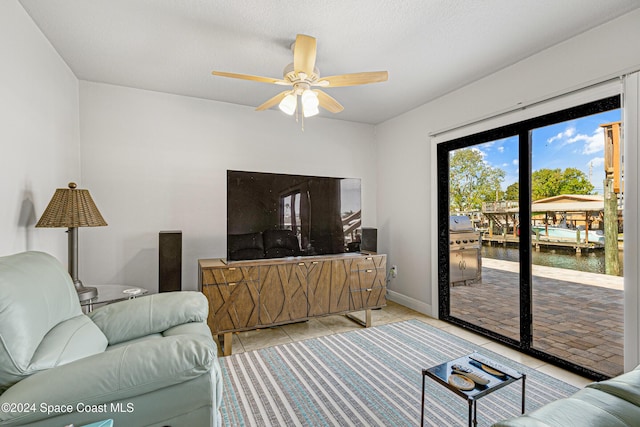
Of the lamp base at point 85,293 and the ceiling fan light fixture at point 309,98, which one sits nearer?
the lamp base at point 85,293

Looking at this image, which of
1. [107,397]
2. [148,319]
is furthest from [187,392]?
[148,319]

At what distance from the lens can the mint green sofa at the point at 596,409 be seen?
2.91ft

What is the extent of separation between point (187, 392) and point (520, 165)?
2.93m

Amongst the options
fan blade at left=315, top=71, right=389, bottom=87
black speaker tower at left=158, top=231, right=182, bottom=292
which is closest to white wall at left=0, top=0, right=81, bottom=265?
black speaker tower at left=158, top=231, right=182, bottom=292

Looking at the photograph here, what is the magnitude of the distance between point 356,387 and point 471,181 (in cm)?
233

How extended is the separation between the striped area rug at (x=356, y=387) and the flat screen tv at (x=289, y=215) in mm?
939

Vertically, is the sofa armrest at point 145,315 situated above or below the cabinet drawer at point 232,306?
above

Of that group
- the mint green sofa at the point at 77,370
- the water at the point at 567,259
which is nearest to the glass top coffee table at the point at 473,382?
the mint green sofa at the point at 77,370

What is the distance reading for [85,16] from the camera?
2039 millimetres

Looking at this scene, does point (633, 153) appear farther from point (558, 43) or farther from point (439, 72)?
point (439, 72)

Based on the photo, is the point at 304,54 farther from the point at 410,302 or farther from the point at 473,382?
the point at 410,302

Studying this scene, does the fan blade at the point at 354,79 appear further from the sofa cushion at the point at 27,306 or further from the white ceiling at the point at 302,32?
the sofa cushion at the point at 27,306

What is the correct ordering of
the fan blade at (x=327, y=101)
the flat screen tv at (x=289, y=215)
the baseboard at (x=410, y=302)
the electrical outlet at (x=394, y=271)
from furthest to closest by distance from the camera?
the electrical outlet at (x=394, y=271)
the baseboard at (x=410, y=302)
the flat screen tv at (x=289, y=215)
the fan blade at (x=327, y=101)

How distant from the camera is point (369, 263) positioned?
3.39 m
